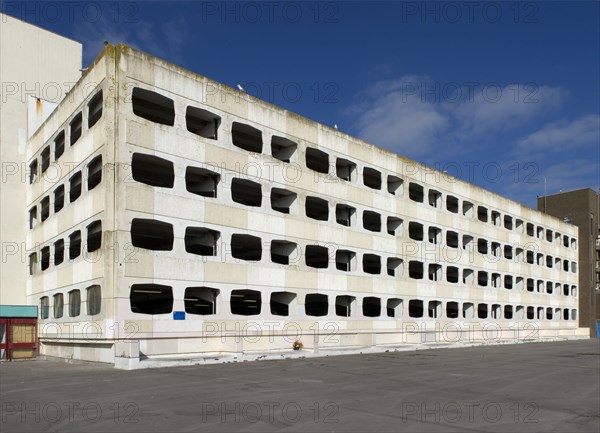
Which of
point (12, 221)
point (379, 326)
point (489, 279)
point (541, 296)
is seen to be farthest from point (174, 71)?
point (541, 296)

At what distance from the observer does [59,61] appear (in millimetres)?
40531

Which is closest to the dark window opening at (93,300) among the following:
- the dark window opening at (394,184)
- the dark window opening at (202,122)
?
the dark window opening at (202,122)

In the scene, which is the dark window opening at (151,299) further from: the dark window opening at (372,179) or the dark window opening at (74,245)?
the dark window opening at (372,179)

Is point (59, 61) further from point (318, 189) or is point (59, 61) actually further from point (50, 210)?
point (318, 189)

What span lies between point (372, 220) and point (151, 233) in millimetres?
19574

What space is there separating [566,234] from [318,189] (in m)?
51.9

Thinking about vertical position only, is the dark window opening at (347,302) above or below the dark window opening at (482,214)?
below

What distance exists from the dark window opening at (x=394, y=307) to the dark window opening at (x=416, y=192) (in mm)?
A: 9700

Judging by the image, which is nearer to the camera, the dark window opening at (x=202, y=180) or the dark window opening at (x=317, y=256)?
the dark window opening at (x=202, y=180)

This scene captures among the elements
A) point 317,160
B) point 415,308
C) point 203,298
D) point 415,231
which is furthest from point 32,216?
point 415,308

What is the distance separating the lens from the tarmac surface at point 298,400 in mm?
11328

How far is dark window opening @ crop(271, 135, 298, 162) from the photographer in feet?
122

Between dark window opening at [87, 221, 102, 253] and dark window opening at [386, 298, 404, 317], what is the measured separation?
22.6 m

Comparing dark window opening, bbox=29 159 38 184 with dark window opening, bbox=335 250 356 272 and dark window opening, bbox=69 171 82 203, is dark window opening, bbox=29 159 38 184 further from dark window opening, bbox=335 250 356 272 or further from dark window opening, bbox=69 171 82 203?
dark window opening, bbox=335 250 356 272
